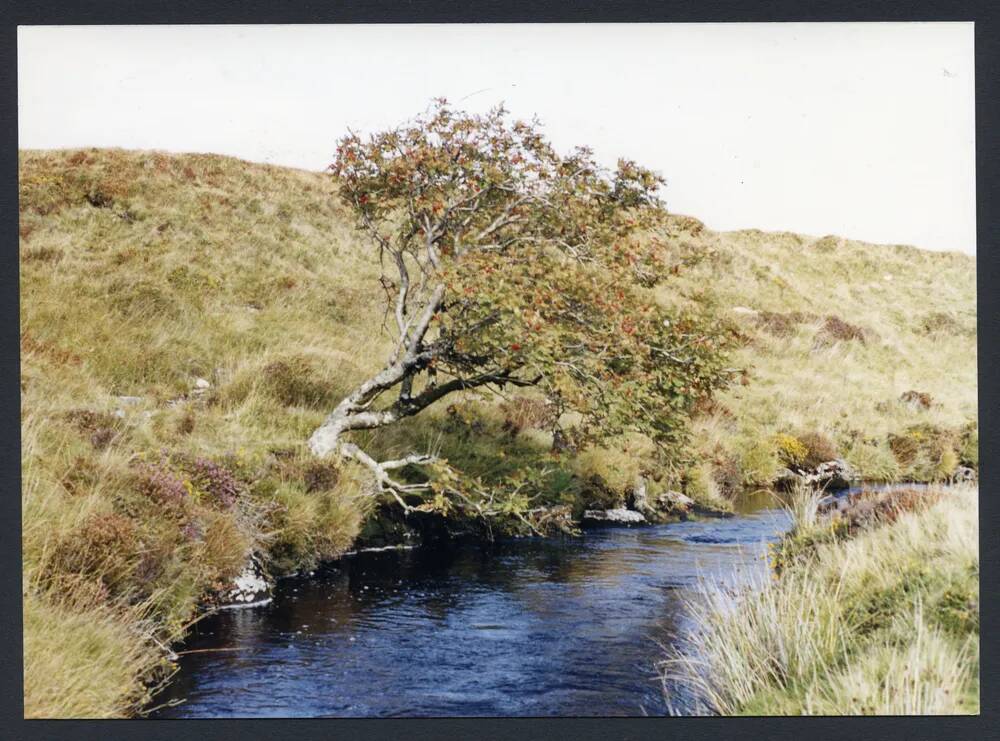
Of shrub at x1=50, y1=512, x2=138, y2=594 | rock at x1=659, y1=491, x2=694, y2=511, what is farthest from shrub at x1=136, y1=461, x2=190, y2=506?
rock at x1=659, y1=491, x2=694, y2=511

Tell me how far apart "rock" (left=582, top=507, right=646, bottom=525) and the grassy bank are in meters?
3.03

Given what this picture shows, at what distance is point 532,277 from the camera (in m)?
7.87

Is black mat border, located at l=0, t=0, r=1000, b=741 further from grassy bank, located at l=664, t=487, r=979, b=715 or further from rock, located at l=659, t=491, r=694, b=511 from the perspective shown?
rock, located at l=659, t=491, r=694, b=511

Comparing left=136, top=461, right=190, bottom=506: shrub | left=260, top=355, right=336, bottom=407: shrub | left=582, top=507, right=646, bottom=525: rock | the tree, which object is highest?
the tree

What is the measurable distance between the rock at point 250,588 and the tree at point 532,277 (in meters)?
1.39

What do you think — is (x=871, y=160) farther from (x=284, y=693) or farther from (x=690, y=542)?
(x=284, y=693)

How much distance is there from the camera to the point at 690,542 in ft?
30.2

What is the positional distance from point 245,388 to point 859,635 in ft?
22.0

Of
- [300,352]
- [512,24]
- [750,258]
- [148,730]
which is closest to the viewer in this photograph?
[148,730]

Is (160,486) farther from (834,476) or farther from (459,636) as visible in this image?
(834,476)

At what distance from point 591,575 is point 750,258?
8839mm

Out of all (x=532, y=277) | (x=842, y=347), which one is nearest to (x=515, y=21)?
(x=532, y=277)

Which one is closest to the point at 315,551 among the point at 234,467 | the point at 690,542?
the point at 234,467

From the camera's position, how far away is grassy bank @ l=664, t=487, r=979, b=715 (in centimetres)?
586
